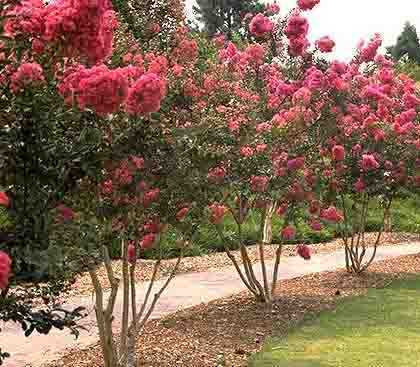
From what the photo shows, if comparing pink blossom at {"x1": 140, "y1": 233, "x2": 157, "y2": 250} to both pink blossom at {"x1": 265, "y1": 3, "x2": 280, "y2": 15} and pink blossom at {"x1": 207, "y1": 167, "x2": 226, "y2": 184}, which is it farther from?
pink blossom at {"x1": 265, "y1": 3, "x2": 280, "y2": 15}

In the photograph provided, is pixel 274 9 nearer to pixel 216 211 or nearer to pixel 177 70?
pixel 216 211

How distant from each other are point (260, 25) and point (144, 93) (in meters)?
6.46

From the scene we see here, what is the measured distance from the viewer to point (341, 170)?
11312 millimetres

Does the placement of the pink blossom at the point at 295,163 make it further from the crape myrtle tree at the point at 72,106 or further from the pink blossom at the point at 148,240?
the crape myrtle tree at the point at 72,106

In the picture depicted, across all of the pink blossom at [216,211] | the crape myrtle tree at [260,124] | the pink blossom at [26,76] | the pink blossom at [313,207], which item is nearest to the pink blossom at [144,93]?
the pink blossom at [26,76]

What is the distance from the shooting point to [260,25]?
972 cm

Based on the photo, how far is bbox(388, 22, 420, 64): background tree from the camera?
160 ft

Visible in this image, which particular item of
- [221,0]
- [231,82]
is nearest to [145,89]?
[231,82]

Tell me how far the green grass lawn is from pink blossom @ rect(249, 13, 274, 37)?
12.1ft

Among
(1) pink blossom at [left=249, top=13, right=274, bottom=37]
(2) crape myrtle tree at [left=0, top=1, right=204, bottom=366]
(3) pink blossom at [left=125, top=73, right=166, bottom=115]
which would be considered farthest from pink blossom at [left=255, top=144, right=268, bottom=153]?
(3) pink blossom at [left=125, top=73, right=166, bottom=115]

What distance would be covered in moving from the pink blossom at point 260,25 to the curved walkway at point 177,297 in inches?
142

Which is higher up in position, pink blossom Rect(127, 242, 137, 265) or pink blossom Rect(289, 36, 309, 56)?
pink blossom Rect(289, 36, 309, 56)

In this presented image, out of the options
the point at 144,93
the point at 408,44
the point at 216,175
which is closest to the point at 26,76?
the point at 144,93

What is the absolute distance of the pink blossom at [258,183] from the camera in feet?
27.5
